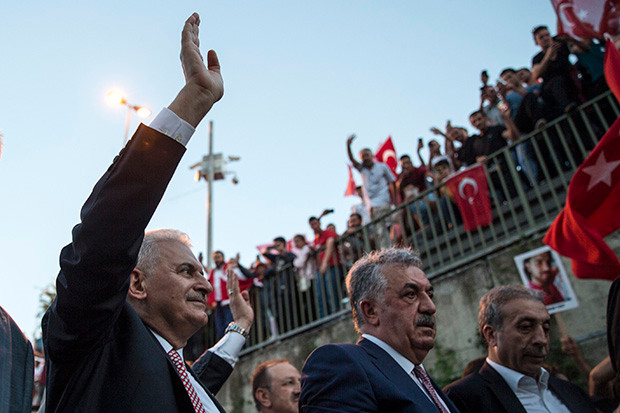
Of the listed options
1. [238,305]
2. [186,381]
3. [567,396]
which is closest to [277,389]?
[238,305]

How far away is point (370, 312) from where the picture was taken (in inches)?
122

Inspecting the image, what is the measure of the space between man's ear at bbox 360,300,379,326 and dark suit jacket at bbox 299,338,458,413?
1.17 feet

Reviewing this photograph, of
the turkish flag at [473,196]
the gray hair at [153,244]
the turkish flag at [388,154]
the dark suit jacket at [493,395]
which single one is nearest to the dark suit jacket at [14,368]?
the gray hair at [153,244]

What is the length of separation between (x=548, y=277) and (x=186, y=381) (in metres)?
5.36

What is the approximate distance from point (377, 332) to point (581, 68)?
6037mm

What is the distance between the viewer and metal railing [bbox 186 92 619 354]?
7.23 m

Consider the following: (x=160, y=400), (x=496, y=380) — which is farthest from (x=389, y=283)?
(x=160, y=400)

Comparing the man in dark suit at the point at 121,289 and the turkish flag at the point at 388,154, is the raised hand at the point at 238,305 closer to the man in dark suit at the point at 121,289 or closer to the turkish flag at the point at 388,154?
the man in dark suit at the point at 121,289

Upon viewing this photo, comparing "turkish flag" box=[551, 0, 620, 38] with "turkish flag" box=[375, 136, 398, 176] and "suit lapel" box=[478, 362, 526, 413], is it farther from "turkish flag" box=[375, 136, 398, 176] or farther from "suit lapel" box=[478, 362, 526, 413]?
"turkish flag" box=[375, 136, 398, 176]

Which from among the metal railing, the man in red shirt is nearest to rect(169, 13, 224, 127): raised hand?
the metal railing

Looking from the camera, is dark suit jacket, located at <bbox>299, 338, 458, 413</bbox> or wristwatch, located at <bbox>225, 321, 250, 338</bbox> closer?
dark suit jacket, located at <bbox>299, 338, 458, 413</bbox>

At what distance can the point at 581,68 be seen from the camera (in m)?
7.45

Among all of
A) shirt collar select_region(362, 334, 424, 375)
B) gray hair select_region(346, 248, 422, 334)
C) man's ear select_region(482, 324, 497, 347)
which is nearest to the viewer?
shirt collar select_region(362, 334, 424, 375)

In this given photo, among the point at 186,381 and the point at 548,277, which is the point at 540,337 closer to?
the point at 186,381
